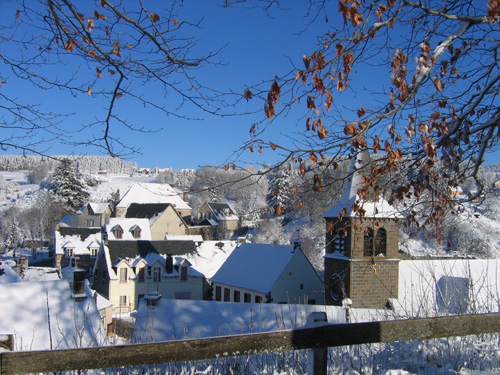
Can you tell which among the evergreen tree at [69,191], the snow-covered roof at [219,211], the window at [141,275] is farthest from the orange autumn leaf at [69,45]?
the evergreen tree at [69,191]

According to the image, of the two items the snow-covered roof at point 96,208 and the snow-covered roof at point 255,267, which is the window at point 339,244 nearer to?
the snow-covered roof at point 255,267

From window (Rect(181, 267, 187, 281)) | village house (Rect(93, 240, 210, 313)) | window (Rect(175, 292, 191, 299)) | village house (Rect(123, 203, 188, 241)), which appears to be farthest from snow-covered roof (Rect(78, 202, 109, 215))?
window (Rect(175, 292, 191, 299))

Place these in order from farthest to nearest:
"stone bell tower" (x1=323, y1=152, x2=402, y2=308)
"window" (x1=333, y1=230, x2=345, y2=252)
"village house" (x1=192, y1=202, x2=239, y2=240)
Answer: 1. "village house" (x1=192, y1=202, x2=239, y2=240)
2. "window" (x1=333, y1=230, x2=345, y2=252)
3. "stone bell tower" (x1=323, y1=152, x2=402, y2=308)

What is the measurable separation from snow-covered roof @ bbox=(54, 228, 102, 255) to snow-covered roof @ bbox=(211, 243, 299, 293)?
638 inches

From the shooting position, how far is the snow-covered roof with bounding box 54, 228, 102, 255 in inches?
1574

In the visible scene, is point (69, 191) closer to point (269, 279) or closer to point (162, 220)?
point (162, 220)

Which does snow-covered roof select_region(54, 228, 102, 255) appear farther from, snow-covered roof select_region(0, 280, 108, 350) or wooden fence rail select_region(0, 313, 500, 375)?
wooden fence rail select_region(0, 313, 500, 375)

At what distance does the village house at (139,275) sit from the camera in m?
30.5

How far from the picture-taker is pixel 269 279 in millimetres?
26297

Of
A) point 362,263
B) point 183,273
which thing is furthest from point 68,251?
point 362,263

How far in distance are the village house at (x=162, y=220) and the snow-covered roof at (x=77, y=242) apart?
12051 mm

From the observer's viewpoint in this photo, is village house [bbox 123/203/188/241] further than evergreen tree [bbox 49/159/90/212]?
No

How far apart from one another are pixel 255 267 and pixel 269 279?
103 inches

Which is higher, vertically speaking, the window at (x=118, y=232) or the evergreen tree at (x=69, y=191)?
the evergreen tree at (x=69, y=191)
